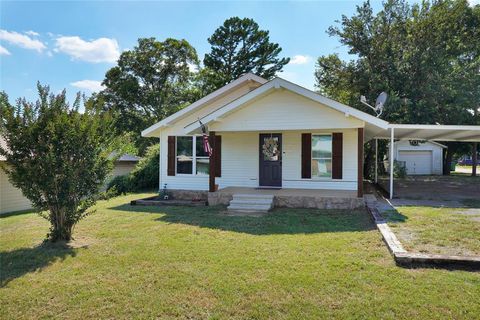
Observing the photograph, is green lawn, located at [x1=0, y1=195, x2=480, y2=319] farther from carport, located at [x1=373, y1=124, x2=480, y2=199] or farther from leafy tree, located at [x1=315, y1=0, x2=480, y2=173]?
leafy tree, located at [x1=315, y1=0, x2=480, y2=173]

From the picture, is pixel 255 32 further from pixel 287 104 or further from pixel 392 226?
pixel 392 226

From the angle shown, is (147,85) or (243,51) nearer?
(243,51)

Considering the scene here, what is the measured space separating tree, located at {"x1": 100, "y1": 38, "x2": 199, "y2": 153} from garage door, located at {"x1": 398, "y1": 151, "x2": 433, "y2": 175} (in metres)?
20.4

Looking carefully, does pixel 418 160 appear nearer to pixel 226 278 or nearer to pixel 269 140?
pixel 269 140

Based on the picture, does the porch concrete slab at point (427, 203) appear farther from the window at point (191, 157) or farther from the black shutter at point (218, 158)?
the window at point (191, 157)

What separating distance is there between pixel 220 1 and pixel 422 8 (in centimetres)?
1523

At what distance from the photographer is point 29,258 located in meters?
5.53

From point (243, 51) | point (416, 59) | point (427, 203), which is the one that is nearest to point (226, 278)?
point (427, 203)

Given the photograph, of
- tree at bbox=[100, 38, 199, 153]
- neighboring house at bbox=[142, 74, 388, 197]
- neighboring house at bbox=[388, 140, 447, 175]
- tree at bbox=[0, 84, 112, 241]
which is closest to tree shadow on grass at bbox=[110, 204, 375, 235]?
neighboring house at bbox=[142, 74, 388, 197]

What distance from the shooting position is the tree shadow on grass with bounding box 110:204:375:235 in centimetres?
713

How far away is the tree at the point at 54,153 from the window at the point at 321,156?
7.51 metres

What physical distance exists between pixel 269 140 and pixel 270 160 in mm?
761

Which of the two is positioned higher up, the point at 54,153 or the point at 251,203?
the point at 54,153

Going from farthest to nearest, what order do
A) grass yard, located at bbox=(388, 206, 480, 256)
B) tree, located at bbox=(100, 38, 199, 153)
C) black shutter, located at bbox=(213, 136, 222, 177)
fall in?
tree, located at bbox=(100, 38, 199, 153), black shutter, located at bbox=(213, 136, 222, 177), grass yard, located at bbox=(388, 206, 480, 256)
